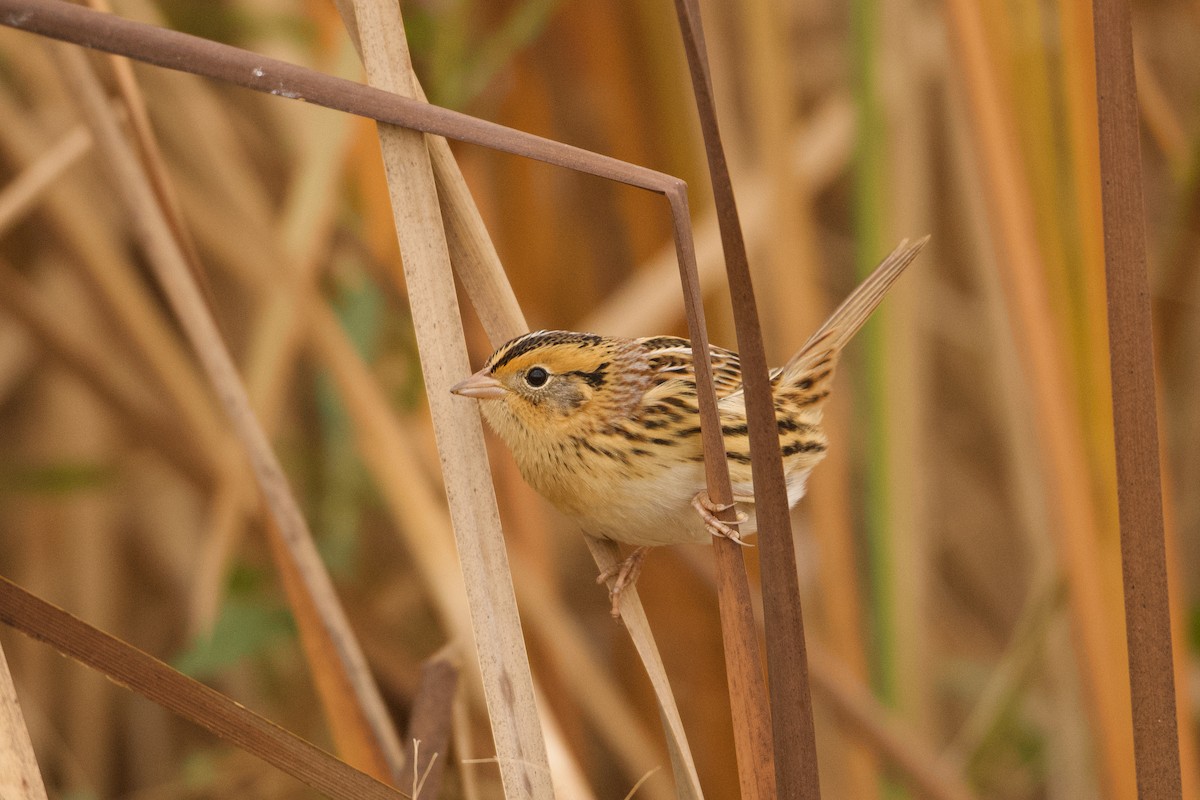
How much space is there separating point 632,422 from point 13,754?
92cm

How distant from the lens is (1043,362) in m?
2.06

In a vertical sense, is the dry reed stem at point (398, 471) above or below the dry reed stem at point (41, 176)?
below

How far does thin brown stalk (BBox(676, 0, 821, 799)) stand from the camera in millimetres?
1008

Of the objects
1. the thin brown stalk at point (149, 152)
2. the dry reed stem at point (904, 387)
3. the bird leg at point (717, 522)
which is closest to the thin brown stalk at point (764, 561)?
the bird leg at point (717, 522)

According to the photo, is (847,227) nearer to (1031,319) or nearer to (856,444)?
(856,444)

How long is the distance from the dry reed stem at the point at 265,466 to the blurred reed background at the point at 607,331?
6.5 inches

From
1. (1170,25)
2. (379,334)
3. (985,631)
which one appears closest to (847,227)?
(1170,25)

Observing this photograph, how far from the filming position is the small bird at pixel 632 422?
1684mm

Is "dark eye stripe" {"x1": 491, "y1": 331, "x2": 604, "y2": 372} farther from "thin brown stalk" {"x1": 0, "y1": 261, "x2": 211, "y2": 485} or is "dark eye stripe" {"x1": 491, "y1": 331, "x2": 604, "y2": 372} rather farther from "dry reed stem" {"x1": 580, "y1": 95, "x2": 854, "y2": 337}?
"thin brown stalk" {"x1": 0, "y1": 261, "x2": 211, "y2": 485}

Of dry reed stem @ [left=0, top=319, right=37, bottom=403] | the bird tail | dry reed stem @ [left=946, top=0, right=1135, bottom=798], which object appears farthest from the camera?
dry reed stem @ [left=0, top=319, right=37, bottom=403]

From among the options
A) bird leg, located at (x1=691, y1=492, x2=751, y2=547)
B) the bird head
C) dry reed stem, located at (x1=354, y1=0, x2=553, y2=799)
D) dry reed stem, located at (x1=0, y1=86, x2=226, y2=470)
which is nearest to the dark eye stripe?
the bird head

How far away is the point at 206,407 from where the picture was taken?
111 inches

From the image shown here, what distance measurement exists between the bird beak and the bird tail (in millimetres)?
509

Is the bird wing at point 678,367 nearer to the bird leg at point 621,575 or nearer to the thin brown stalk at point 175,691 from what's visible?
the bird leg at point 621,575
